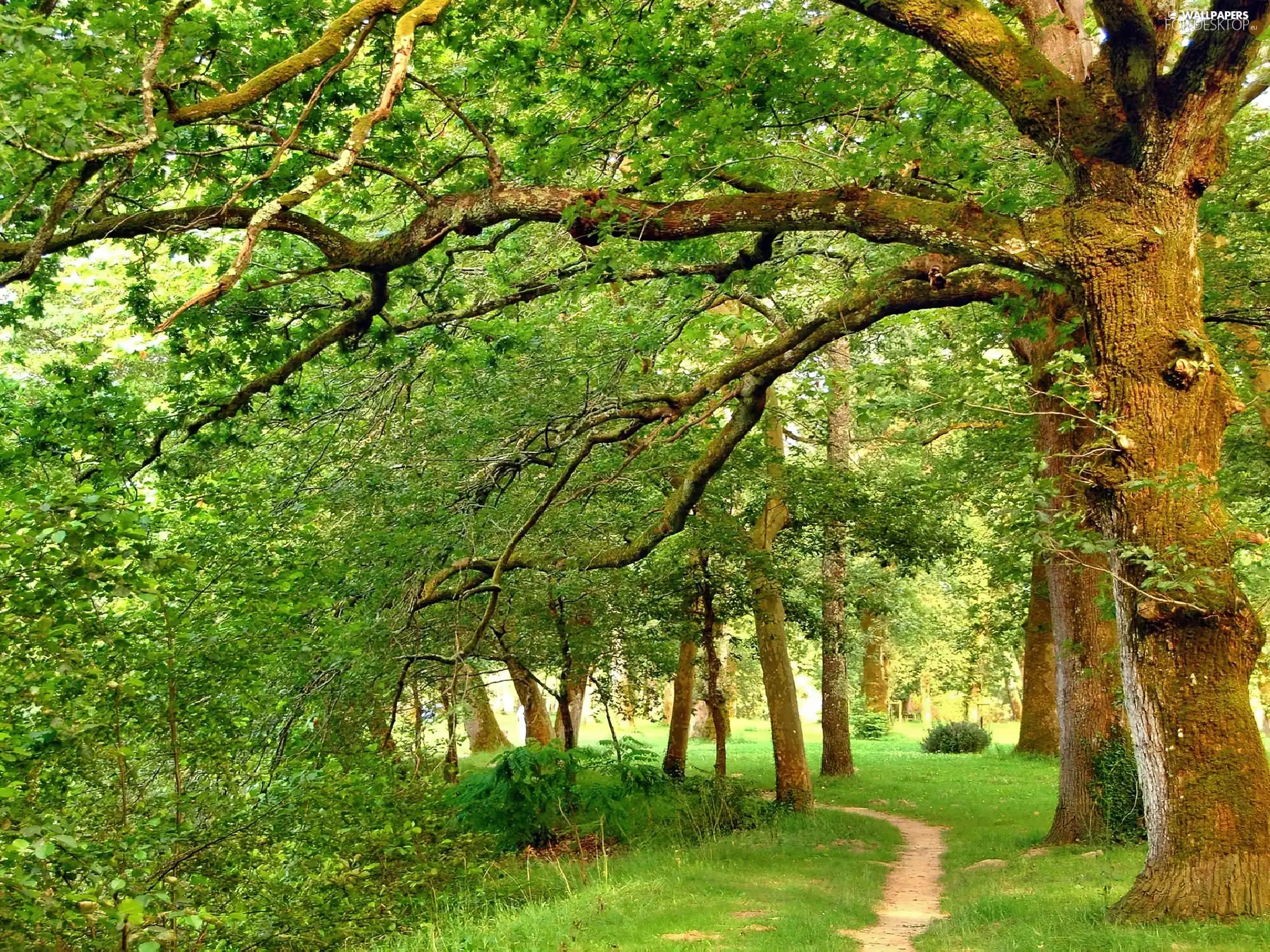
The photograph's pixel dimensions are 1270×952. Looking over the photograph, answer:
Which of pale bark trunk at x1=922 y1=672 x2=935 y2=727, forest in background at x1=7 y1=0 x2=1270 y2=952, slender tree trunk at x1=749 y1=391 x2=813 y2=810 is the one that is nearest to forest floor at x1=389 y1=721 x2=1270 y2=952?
forest in background at x1=7 y1=0 x2=1270 y2=952

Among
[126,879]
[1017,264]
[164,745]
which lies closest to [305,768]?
[164,745]

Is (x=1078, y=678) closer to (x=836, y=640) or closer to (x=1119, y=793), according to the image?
(x=1119, y=793)

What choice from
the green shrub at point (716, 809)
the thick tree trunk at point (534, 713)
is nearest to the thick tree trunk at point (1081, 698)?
the green shrub at point (716, 809)

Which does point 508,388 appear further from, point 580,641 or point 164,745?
point 164,745

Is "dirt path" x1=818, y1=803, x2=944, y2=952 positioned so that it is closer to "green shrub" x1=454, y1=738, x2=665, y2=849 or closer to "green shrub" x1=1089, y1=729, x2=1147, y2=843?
"green shrub" x1=1089, y1=729, x2=1147, y2=843

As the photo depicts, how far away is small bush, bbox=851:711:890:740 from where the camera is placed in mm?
31781

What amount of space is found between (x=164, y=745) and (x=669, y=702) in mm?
30275

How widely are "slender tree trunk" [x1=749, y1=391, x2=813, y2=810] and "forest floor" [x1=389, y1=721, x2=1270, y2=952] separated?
0.74m

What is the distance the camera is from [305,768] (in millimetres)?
6809

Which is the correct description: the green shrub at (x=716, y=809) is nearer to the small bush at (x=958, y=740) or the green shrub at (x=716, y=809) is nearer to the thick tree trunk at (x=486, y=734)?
the thick tree trunk at (x=486, y=734)

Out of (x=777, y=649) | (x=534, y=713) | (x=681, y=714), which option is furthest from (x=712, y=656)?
(x=534, y=713)

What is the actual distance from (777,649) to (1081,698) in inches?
204

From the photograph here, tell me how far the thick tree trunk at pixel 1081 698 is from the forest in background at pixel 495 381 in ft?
0.16

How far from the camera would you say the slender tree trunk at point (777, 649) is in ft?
49.7
